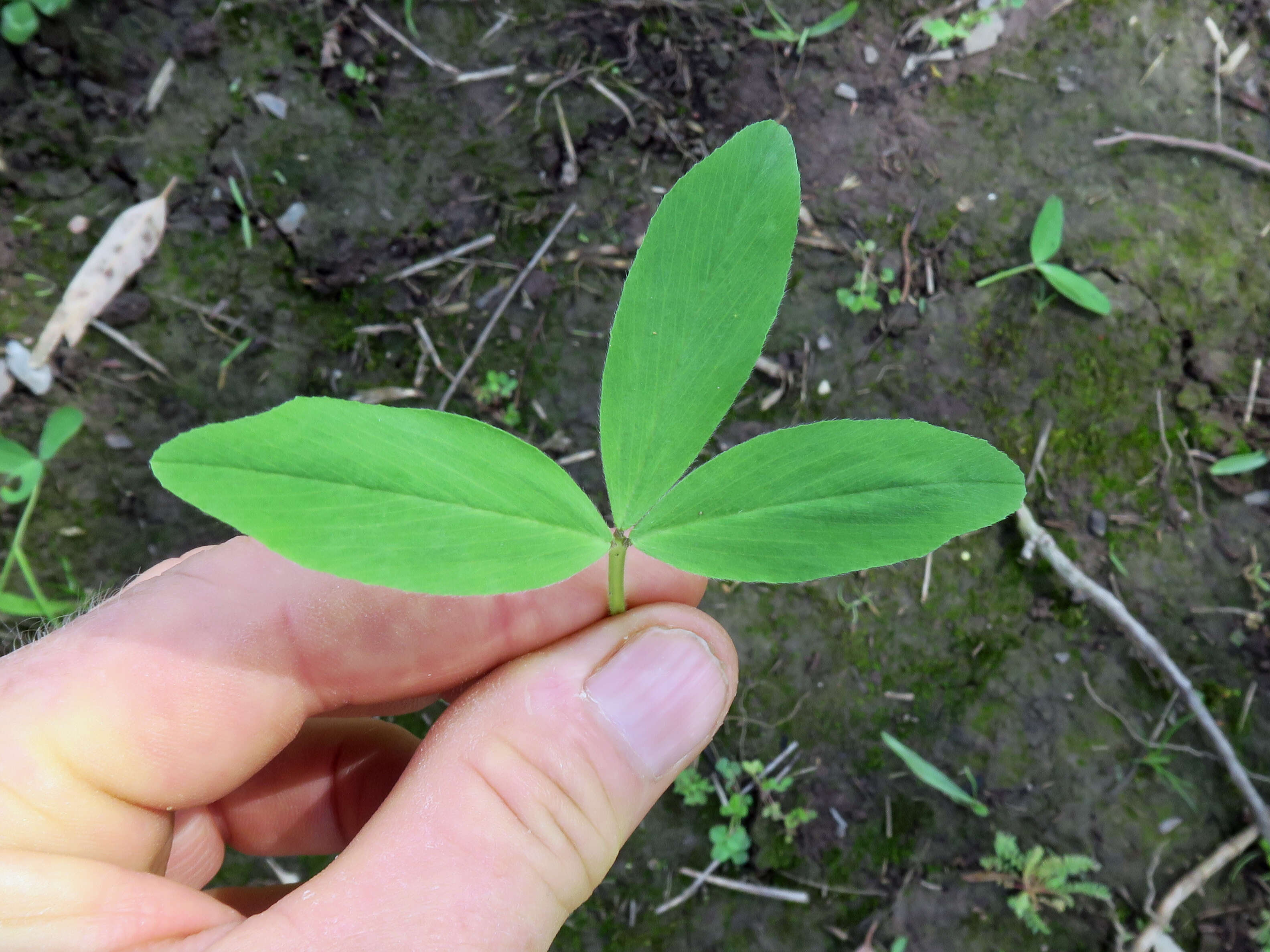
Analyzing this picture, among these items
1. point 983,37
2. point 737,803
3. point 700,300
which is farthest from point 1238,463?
point 700,300

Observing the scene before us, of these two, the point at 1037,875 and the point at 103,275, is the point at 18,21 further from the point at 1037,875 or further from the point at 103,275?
the point at 1037,875

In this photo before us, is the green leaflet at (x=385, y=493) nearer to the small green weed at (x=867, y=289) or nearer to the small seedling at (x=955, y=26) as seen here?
the small green weed at (x=867, y=289)

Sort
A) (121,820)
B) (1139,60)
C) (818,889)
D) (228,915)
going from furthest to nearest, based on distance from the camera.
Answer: (1139,60)
(818,889)
(121,820)
(228,915)

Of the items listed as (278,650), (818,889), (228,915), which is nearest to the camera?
(228,915)

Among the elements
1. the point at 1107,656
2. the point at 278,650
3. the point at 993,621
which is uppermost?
the point at 278,650

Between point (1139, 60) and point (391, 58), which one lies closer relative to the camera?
point (391, 58)

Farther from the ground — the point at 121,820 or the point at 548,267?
the point at 548,267

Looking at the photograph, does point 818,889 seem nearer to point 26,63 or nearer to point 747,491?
point 747,491

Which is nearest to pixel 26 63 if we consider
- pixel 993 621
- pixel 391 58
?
pixel 391 58

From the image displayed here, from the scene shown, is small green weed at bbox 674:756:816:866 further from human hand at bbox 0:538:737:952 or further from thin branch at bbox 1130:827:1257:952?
thin branch at bbox 1130:827:1257:952
